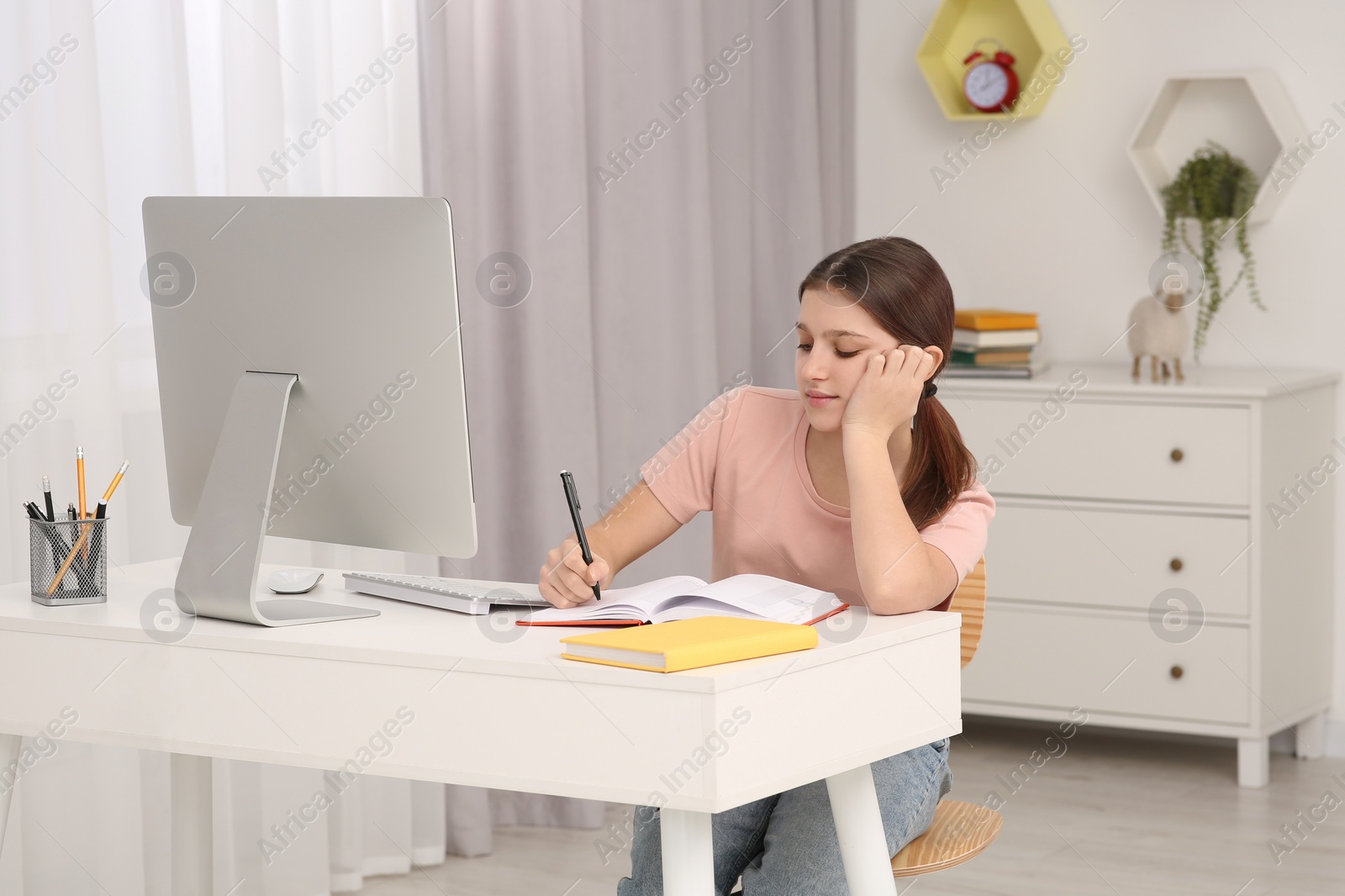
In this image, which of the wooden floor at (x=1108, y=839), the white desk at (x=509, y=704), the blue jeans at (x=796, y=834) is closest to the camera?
the white desk at (x=509, y=704)

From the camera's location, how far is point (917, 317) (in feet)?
5.97

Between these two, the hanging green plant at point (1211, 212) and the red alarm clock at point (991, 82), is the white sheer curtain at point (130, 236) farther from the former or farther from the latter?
the hanging green plant at point (1211, 212)

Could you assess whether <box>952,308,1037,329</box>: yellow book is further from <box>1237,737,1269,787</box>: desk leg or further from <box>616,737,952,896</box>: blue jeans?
<box>616,737,952,896</box>: blue jeans

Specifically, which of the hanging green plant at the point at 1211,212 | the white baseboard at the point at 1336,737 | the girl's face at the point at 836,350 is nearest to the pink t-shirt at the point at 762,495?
the girl's face at the point at 836,350

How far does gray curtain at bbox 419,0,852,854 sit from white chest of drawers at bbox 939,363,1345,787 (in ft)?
2.17

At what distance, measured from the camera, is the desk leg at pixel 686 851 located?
1.31m

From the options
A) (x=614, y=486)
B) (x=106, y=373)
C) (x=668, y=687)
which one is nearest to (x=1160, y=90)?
(x=614, y=486)

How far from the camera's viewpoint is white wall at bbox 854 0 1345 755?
11.7 ft

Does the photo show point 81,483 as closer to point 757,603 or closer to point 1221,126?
point 757,603

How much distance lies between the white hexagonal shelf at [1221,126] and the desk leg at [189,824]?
2740 mm

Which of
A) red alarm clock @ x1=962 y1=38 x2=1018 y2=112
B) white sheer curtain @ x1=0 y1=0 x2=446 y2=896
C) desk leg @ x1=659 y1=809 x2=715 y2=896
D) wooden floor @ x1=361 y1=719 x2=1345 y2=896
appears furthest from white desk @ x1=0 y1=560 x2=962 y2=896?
red alarm clock @ x1=962 y1=38 x2=1018 y2=112

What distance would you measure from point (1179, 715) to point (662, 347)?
1.46 meters

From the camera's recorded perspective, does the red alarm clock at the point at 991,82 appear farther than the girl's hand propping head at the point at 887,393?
Yes

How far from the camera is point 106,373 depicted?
7.55 feet
